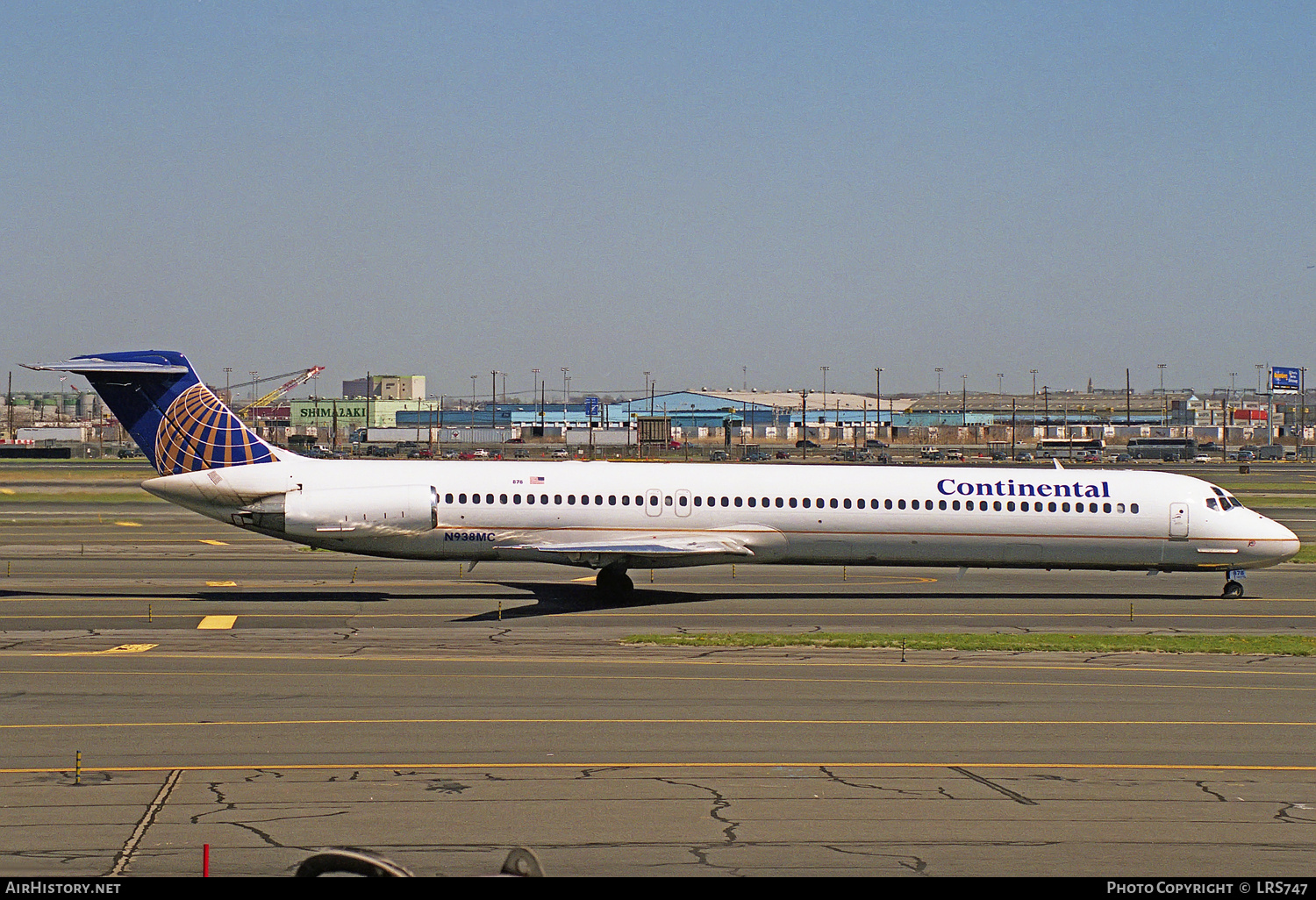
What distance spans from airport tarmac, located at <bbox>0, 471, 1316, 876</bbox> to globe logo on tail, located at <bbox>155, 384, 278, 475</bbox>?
12.6 ft

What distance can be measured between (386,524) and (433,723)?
15.3 m

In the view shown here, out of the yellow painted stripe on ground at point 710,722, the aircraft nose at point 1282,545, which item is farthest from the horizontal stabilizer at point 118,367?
the aircraft nose at point 1282,545

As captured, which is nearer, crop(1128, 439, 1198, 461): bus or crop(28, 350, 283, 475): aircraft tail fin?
crop(28, 350, 283, 475): aircraft tail fin

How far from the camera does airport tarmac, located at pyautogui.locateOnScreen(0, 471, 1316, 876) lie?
41.8 ft

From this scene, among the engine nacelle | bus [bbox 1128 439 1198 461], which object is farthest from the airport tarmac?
bus [bbox 1128 439 1198 461]

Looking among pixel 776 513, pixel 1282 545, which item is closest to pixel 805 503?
pixel 776 513

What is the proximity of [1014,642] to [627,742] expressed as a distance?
1207cm

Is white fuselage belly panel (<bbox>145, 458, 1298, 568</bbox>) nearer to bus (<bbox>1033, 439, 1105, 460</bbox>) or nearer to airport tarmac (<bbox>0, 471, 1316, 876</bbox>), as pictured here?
airport tarmac (<bbox>0, 471, 1316, 876</bbox>)

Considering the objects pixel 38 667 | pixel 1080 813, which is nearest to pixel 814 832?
pixel 1080 813

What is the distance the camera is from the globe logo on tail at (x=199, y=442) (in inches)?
1315

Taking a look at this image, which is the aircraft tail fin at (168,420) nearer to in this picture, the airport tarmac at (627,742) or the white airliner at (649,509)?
the white airliner at (649,509)

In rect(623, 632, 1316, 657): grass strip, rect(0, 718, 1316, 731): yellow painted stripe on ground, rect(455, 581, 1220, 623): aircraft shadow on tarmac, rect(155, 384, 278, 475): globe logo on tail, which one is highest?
rect(155, 384, 278, 475): globe logo on tail

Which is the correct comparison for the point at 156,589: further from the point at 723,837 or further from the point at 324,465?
the point at 723,837

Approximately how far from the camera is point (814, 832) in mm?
13242
